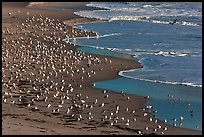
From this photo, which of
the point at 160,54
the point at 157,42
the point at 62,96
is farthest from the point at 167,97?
the point at 157,42

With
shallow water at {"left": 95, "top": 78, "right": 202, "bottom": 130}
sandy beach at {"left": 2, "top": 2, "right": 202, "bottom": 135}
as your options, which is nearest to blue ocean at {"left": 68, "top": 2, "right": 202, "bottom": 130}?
shallow water at {"left": 95, "top": 78, "right": 202, "bottom": 130}

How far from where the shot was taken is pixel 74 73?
95.0 ft

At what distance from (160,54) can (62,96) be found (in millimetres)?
14537

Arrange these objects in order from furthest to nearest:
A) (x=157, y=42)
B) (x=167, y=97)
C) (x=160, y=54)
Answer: (x=157, y=42)
(x=160, y=54)
(x=167, y=97)

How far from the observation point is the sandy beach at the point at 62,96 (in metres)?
19.1

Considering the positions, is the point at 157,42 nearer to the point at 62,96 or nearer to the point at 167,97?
the point at 167,97

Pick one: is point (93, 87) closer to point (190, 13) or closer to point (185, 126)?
point (185, 126)

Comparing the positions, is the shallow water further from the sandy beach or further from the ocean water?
the ocean water

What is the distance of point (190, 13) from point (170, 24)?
44.7ft

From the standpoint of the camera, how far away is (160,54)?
36.8 meters

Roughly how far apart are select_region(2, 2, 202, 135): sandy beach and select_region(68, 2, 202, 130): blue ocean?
110 centimetres

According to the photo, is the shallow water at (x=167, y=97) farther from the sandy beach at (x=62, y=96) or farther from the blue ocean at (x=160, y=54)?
the sandy beach at (x=62, y=96)

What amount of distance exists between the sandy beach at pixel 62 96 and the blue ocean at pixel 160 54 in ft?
3.62

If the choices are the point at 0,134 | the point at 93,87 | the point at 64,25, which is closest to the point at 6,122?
the point at 0,134
